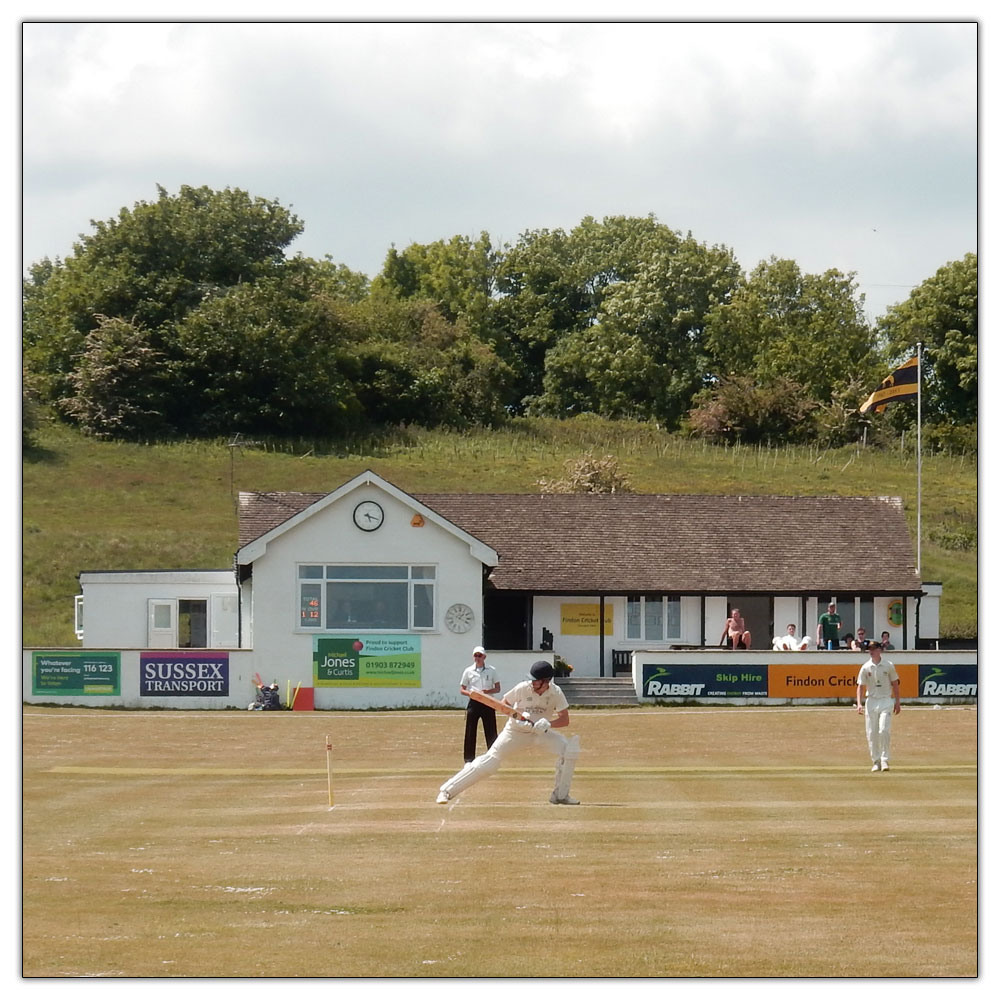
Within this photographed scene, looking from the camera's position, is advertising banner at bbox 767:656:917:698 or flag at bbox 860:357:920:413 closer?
advertising banner at bbox 767:656:917:698

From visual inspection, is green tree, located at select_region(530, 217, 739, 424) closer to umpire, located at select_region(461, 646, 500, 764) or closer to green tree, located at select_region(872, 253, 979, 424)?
green tree, located at select_region(872, 253, 979, 424)

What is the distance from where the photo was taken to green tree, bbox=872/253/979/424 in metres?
62.3

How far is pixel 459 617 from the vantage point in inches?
1490

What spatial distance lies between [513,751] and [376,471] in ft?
187

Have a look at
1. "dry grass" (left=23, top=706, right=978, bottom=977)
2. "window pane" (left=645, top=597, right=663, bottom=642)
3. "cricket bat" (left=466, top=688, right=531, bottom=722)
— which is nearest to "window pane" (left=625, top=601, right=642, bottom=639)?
"window pane" (left=645, top=597, right=663, bottom=642)

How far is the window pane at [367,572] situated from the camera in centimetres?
3791

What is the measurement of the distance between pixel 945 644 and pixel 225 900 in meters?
32.7

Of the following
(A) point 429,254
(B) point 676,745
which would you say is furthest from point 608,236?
(B) point 676,745

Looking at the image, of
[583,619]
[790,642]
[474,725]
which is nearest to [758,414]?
[583,619]

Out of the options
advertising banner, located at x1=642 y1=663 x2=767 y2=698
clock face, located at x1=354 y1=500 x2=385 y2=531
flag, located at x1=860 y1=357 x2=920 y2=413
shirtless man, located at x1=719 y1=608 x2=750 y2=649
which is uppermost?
flag, located at x1=860 y1=357 x2=920 y2=413

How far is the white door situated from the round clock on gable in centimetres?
742

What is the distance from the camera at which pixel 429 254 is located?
100 m

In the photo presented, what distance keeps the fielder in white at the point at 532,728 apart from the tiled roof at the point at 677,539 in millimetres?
23946

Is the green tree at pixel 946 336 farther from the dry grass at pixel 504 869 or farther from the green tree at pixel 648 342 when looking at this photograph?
the dry grass at pixel 504 869
